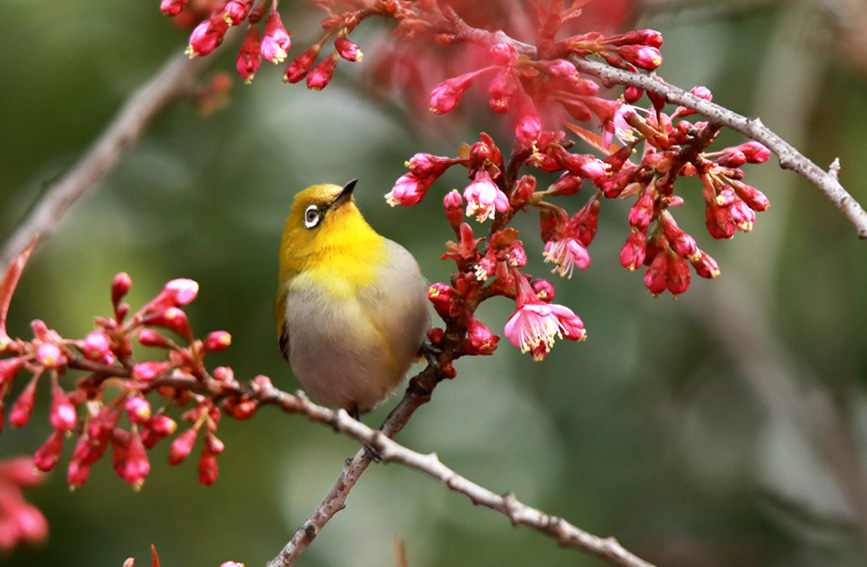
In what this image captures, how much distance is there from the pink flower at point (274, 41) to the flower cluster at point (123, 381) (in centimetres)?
88

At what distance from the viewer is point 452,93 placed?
2938 mm

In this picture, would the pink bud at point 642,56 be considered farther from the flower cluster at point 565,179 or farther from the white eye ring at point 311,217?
the white eye ring at point 311,217

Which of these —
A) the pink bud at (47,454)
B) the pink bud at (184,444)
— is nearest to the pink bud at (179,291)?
the pink bud at (184,444)

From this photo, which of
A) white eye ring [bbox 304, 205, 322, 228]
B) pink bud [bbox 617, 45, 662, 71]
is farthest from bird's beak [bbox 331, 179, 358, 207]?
pink bud [bbox 617, 45, 662, 71]

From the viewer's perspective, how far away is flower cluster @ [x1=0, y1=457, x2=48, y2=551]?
390cm

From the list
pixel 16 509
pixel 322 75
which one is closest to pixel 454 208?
pixel 322 75

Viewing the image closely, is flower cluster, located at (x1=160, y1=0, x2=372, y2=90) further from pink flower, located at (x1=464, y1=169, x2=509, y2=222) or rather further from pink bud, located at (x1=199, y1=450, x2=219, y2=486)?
pink bud, located at (x1=199, y1=450, x2=219, y2=486)

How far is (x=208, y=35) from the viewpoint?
299 centimetres

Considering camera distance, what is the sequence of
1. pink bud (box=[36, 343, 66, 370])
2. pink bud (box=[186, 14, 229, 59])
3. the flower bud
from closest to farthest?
pink bud (box=[36, 343, 66, 370])
the flower bud
pink bud (box=[186, 14, 229, 59])

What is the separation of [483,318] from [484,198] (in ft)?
17.0

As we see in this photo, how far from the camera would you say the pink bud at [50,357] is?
2209mm

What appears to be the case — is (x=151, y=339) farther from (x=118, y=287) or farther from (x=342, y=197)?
(x=342, y=197)

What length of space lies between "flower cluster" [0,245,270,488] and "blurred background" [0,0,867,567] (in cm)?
317

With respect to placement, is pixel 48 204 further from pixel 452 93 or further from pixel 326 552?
pixel 326 552
